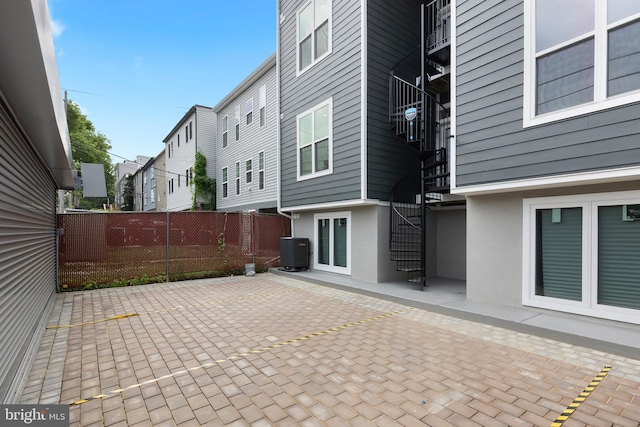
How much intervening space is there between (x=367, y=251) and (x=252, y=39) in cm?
1675

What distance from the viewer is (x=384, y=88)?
7484mm

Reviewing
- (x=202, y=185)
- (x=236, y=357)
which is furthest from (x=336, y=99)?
(x=202, y=185)

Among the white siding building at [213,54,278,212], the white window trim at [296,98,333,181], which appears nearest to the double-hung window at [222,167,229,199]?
the white siding building at [213,54,278,212]

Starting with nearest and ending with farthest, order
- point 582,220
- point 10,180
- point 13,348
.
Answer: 1. point 13,348
2. point 10,180
3. point 582,220

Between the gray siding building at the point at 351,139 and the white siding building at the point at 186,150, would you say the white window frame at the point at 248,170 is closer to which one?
the white siding building at the point at 186,150

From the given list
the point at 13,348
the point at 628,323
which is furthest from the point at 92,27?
the point at 628,323

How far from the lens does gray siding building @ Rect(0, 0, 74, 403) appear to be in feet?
6.24

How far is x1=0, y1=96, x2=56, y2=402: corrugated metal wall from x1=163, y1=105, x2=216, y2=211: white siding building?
39.8 feet

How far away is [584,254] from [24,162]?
286 inches

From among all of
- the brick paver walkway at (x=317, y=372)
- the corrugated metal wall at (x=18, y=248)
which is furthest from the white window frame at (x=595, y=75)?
the corrugated metal wall at (x=18, y=248)

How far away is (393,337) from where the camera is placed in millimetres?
4117

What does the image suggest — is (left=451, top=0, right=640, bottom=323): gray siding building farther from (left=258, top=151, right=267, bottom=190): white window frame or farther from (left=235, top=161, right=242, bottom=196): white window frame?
(left=235, top=161, right=242, bottom=196): white window frame

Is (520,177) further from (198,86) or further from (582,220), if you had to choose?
(198,86)
